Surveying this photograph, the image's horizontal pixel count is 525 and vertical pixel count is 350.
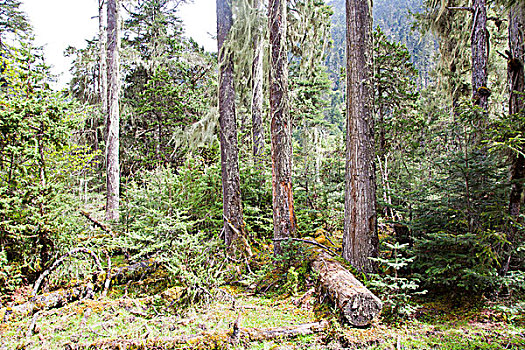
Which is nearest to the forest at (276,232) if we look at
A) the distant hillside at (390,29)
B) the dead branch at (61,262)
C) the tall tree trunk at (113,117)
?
the dead branch at (61,262)

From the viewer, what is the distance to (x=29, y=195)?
15.8 ft

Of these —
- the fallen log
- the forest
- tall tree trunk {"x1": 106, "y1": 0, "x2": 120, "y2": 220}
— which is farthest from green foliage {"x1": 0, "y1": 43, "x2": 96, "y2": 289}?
tall tree trunk {"x1": 106, "y1": 0, "x2": 120, "y2": 220}

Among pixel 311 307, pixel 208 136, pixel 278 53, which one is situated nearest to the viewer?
pixel 311 307

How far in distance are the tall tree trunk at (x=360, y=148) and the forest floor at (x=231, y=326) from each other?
107 cm

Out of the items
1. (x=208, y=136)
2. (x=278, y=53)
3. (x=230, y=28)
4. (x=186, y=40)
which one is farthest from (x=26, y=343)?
(x=186, y=40)

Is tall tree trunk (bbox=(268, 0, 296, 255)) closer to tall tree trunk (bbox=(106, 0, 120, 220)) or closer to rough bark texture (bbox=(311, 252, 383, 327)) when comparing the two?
rough bark texture (bbox=(311, 252, 383, 327))

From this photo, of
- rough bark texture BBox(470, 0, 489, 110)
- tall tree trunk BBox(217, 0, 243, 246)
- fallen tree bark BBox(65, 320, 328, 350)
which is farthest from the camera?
rough bark texture BBox(470, 0, 489, 110)

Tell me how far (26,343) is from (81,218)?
2.70 metres

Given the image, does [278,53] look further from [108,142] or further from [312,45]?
[108,142]

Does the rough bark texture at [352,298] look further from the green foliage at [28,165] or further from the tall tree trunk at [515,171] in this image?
the green foliage at [28,165]

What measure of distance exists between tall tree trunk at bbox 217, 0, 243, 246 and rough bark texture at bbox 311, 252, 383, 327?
2.88m

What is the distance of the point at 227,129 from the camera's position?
6.49m

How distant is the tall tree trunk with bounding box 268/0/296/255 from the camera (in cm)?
554

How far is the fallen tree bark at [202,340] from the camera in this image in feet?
9.98
